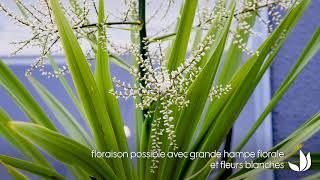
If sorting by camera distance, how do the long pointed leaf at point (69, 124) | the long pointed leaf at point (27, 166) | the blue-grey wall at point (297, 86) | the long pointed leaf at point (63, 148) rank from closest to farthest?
the long pointed leaf at point (63, 148) → the long pointed leaf at point (27, 166) → the long pointed leaf at point (69, 124) → the blue-grey wall at point (297, 86)

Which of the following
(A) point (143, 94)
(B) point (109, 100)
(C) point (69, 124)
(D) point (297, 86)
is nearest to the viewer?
(A) point (143, 94)

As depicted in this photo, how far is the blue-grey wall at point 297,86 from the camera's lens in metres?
1.30

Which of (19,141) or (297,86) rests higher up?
(297,86)

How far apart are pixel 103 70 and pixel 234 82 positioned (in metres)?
0.23

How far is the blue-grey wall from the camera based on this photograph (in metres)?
1.30

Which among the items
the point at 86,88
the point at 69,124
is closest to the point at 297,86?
the point at 69,124

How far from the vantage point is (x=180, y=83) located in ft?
1.93

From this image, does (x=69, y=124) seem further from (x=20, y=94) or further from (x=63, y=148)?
(x=63, y=148)

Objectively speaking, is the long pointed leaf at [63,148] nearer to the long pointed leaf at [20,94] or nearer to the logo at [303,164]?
the long pointed leaf at [20,94]

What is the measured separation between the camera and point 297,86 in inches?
51.7

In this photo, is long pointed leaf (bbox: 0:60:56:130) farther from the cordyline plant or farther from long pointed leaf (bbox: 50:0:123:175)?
long pointed leaf (bbox: 50:0:123:175)

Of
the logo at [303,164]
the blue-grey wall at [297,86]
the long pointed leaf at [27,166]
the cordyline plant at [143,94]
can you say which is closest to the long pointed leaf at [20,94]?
the cordyline plant at [143,94]

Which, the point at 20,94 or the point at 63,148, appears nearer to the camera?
the point at 63,148

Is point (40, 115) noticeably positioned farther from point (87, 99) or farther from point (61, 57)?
point (61, 57)
